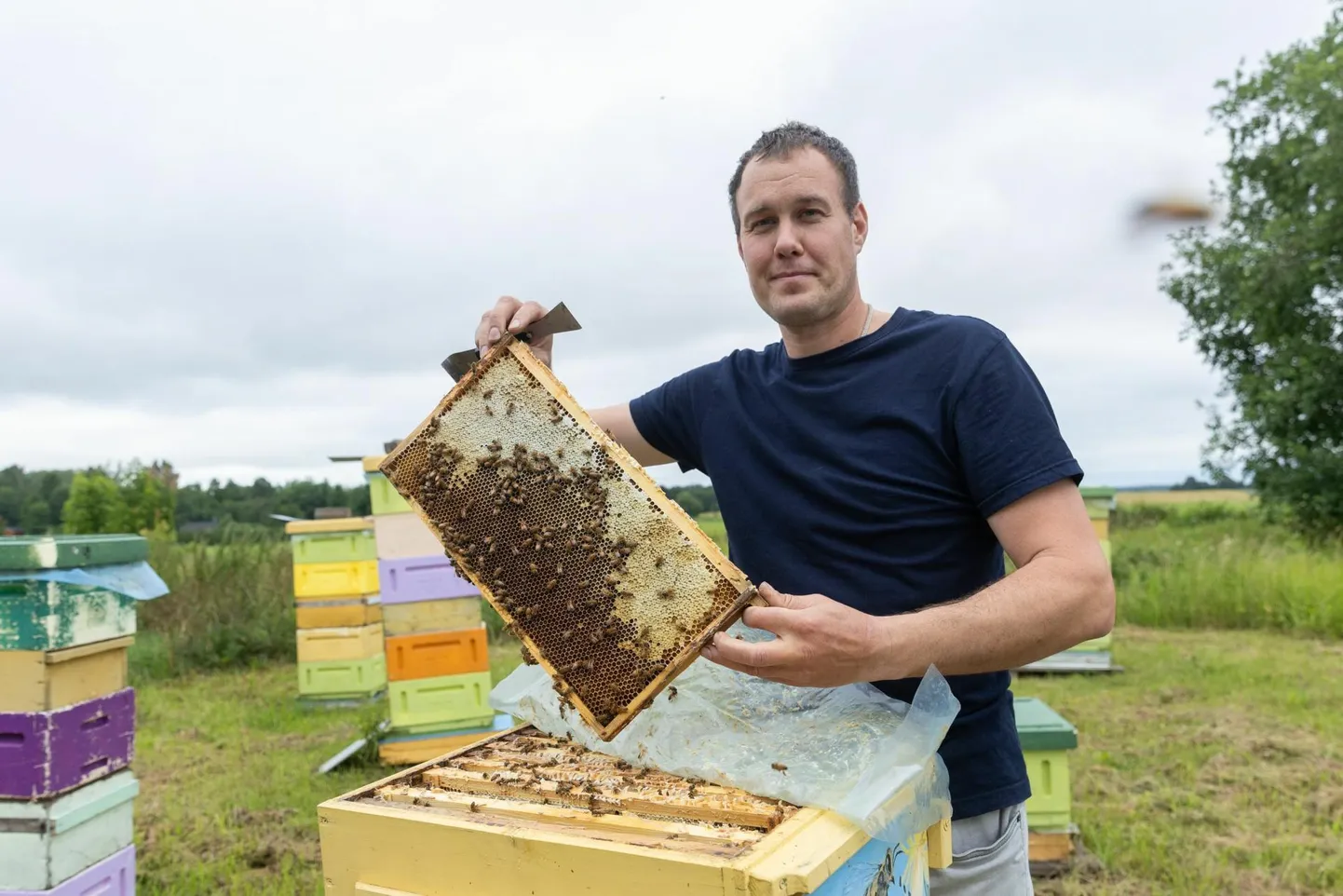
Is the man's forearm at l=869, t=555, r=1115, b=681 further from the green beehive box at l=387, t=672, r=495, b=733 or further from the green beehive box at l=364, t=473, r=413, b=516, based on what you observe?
the green beehive box at l=387, t=672, r=495, b=733

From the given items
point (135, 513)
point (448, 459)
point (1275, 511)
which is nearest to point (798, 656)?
point (448, 459)

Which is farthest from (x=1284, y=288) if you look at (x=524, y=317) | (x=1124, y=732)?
(x=524, y=317)

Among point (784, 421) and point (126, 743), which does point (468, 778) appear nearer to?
point (784, 421)

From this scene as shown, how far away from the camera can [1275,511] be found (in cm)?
2134

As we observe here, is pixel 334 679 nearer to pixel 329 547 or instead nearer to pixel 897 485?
pixel 329 547

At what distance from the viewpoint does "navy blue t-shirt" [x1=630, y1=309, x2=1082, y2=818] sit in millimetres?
1920

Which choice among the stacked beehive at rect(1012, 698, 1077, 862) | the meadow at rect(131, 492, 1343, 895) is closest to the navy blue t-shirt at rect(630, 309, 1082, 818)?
the meadow at rect(131, 492, 1343, 895)

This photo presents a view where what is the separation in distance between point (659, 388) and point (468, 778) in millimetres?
1236

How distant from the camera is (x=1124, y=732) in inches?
272

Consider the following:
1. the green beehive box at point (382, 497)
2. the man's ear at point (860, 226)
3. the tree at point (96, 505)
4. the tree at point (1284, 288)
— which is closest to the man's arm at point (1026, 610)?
the man's ear at point (860, 226)

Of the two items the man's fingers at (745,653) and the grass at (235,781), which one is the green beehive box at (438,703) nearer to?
the grass at (235,781)

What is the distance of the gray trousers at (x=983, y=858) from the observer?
2062 millimetres

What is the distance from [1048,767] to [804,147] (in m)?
3.70

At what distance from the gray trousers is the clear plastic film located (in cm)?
28
